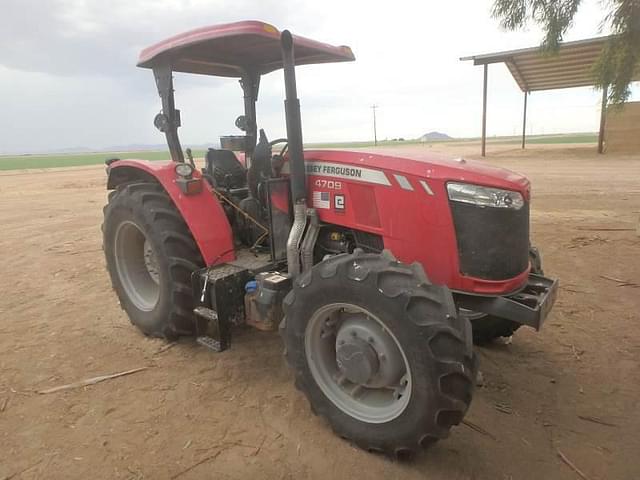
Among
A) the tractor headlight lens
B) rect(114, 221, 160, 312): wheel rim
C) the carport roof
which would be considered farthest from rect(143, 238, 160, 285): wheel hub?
the carport roof

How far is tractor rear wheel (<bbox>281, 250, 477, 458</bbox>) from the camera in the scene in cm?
216

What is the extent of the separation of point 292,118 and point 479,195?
1192mm

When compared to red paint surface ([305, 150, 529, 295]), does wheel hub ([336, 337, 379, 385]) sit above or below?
below

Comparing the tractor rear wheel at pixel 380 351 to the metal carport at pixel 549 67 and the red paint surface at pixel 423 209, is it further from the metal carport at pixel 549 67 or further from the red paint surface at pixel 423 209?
the metal carport at pixel 549 67

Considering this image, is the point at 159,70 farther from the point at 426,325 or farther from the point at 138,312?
the point at 426,325

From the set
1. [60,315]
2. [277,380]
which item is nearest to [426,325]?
[277,380]

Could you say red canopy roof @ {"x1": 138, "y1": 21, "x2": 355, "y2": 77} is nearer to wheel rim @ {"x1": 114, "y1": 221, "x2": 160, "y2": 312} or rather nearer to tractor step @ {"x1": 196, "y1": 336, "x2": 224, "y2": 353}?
wheel rim @ {"x1": 114, "y1": 221, "x2": 160, "y2": 312}

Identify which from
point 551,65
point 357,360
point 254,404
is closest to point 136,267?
point 254,404

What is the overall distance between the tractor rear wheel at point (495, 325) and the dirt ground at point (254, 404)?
0.34ft

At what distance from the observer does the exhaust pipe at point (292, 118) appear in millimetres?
2875

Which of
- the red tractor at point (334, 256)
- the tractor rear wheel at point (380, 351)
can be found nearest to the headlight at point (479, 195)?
the red tractor at point (334, 256)

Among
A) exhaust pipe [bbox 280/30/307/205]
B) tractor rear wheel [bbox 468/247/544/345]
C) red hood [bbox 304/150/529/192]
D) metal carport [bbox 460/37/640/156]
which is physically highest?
metal carport [bbox 460/37/640/156]

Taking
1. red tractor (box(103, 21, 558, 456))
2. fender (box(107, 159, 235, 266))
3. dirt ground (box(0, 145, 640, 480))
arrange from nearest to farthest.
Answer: red tractor (box(103, 21, 558, 456)) → dirt ground (box(0, 145, 640, 480)) → fender (box(107, 159, 235, 266))

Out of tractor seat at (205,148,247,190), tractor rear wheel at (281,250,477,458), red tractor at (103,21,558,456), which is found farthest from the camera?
tractor seat at (205,148,247,190)
